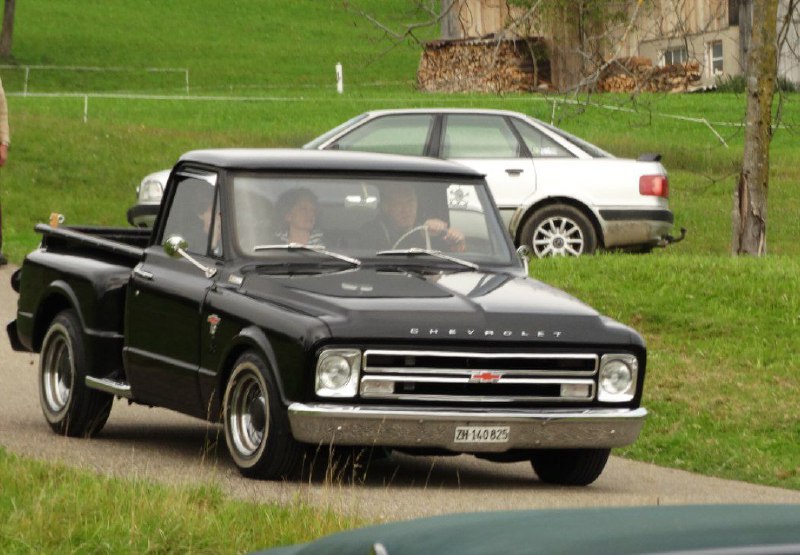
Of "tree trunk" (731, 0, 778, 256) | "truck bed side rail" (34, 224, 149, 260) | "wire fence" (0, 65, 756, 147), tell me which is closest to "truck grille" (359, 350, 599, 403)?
"truck bed side rail" (34, 224, 149, 260)

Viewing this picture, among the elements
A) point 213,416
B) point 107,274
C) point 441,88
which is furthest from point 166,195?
point 441,88

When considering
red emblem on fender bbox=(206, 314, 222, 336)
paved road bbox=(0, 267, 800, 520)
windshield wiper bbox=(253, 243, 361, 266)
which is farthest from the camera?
windshield wiper bbox=(253, 243, 361, 266)

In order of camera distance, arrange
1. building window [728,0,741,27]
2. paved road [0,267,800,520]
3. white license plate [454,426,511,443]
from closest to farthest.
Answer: paved road [0,267,800,520], white license plate [454,426,511,443], building window [728,0,741,27]

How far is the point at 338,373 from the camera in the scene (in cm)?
865

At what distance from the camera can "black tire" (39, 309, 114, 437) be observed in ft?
34.0

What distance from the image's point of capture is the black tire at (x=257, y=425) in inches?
343

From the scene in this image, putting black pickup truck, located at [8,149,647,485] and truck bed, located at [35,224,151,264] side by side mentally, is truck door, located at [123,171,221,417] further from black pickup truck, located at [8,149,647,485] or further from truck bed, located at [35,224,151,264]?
truck bed, located at [35,224,151,264]

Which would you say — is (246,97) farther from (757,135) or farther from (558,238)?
(757,135)

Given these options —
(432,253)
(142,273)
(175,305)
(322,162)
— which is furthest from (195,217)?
(432,253)

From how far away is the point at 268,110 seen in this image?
4359 centimetres

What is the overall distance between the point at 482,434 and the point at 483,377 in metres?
0.26

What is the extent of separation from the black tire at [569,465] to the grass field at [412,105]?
1341 mm

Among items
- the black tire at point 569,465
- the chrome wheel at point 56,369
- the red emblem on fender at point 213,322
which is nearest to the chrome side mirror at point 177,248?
the red emblem on fender at point 213,322

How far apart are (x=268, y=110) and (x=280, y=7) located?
141 feet
